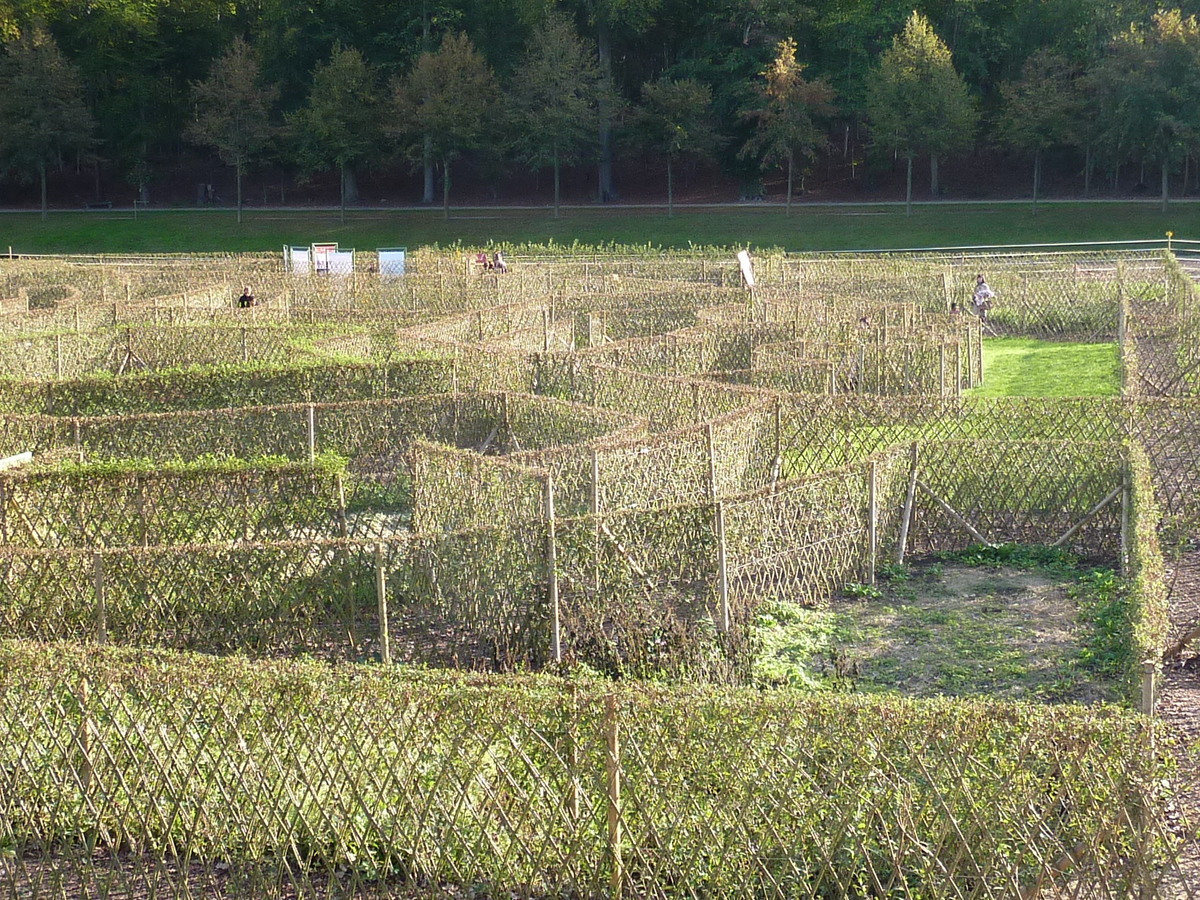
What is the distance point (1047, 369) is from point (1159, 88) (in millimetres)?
30355

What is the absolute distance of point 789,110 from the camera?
2379 inches

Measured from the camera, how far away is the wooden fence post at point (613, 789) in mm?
7445

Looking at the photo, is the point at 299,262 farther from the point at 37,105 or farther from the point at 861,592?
the point at 37,105

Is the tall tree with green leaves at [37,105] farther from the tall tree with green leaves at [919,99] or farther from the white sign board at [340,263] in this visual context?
the tall tree with green leaves at [919,99]

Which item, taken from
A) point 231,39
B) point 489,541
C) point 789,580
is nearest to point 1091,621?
point 789,580

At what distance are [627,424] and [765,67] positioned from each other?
49.5 meters

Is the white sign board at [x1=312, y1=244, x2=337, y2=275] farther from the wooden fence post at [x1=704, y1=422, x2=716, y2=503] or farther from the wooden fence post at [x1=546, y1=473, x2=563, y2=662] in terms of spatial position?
the wooden fence post at [x1=546, y1=473, x2=563, y2=662]

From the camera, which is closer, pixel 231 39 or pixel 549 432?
pixel 549 432

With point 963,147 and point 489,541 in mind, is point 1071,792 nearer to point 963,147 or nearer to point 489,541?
point 489,541

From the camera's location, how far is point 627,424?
56.0ft

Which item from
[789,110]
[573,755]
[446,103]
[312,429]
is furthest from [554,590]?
[446,103]

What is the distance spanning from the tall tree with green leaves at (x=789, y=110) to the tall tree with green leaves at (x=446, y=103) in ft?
41.7

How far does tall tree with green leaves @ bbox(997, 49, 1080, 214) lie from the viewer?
5694 cm

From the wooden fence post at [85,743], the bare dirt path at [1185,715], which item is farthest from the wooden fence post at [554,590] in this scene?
the bare dirt path at [1185,715]
